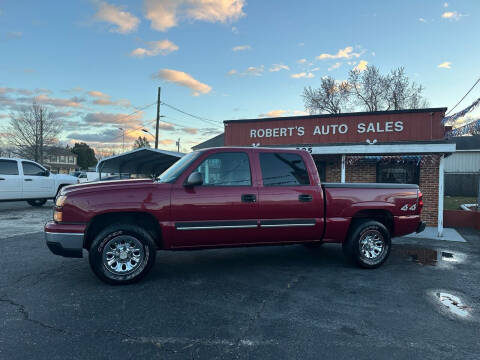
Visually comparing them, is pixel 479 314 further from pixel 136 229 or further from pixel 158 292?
pixel 136 229

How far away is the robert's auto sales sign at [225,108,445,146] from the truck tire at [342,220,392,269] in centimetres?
674

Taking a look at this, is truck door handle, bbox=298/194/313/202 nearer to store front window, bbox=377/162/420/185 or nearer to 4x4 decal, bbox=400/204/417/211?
4x4 decal, bbox=400/204/417/211

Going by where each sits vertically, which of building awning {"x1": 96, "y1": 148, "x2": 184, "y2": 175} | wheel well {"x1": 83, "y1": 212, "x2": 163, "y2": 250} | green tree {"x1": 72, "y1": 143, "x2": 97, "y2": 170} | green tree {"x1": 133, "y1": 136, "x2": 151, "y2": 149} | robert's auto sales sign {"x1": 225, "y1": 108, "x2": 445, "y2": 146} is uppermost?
green tree {"x1": 133, "y1": 136, "x2": 151, "y2": 149}

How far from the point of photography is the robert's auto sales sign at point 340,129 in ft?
35.3

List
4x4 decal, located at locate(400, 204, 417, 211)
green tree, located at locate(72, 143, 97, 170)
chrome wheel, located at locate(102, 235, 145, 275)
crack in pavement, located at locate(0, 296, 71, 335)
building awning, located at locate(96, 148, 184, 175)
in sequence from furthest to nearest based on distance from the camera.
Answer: green tree, located at locate(72, 143, 97, 170)
building awning, located at locate(96, 148, 184, 175)
4x4 decal, located at locate(400, 204, 417, 211)
chrome wheel, located at locate(102, 235, 145, 275)
crack in pavement, located at locate(0, 296, 71, 335)

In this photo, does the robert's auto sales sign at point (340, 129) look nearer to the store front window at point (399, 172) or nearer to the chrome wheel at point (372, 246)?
the store front window at point (399, 172)

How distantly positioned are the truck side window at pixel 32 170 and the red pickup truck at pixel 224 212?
9.70 metres

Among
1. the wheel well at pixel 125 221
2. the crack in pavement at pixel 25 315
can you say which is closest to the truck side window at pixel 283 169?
the wheel well at pixel 125 221

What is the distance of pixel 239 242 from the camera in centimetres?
467

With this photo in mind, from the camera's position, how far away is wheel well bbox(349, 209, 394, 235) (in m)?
5.26

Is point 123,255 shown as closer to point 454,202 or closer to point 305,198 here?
point 305,198

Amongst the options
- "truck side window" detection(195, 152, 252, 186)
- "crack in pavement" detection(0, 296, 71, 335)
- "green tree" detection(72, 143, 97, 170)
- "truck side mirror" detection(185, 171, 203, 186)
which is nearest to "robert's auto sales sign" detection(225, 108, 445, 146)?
"truck side window" detection(195, 152, 252, 186)

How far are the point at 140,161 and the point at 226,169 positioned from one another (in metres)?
9.35

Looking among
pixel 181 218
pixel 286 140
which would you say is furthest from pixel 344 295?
pixel 286 140
